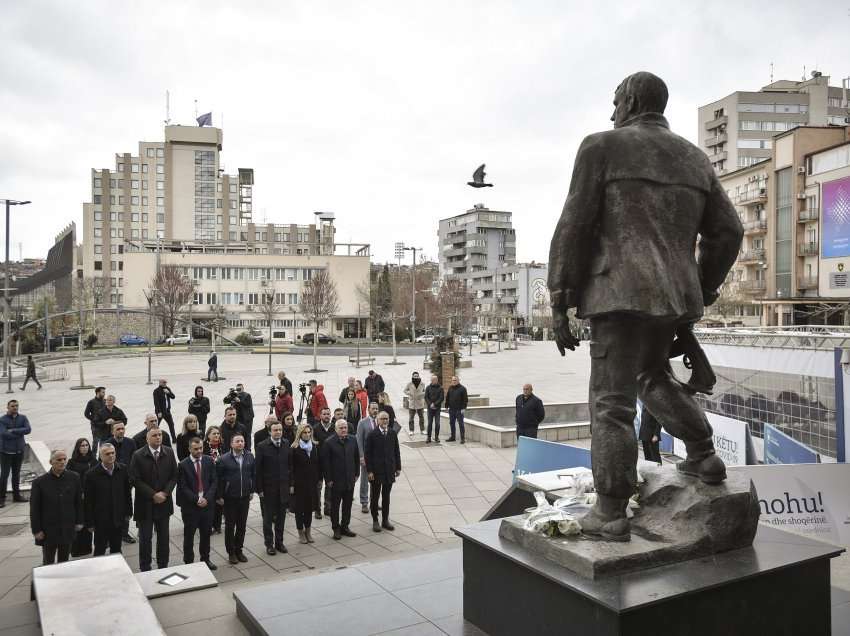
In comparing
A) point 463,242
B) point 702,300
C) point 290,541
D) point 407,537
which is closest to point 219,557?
point 290,541

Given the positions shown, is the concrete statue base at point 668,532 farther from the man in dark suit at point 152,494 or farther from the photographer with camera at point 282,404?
the photographer with camera at point 282,404

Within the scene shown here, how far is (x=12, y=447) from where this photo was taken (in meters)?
10.6

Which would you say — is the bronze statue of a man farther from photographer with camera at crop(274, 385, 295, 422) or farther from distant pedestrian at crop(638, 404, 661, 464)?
photographer with camera at crop(274, 385, 295, 422)

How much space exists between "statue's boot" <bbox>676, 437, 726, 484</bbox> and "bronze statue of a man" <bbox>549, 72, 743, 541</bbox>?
12mm

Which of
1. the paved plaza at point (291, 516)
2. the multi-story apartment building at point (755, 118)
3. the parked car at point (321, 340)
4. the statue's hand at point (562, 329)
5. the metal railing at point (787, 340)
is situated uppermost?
the multi-story apartment building at point (755, 118)

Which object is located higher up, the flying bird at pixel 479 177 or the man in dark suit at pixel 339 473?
the flying bird at pixel 479 177

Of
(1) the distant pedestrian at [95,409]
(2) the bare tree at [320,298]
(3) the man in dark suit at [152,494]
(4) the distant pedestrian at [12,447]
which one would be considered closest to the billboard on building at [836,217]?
(1) the distant pedestrian at [95,409]

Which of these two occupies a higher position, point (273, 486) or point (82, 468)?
point (82, 468)

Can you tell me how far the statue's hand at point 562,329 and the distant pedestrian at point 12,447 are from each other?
9.91m

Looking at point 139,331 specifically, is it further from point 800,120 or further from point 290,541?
point 800,120

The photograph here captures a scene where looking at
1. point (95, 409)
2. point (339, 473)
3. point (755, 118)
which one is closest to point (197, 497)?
point (339, 473)

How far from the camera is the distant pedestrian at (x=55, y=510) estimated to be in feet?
22.6

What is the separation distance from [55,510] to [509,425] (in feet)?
41.5

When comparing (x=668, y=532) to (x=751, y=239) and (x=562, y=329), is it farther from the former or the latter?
(x=751, y=239)
